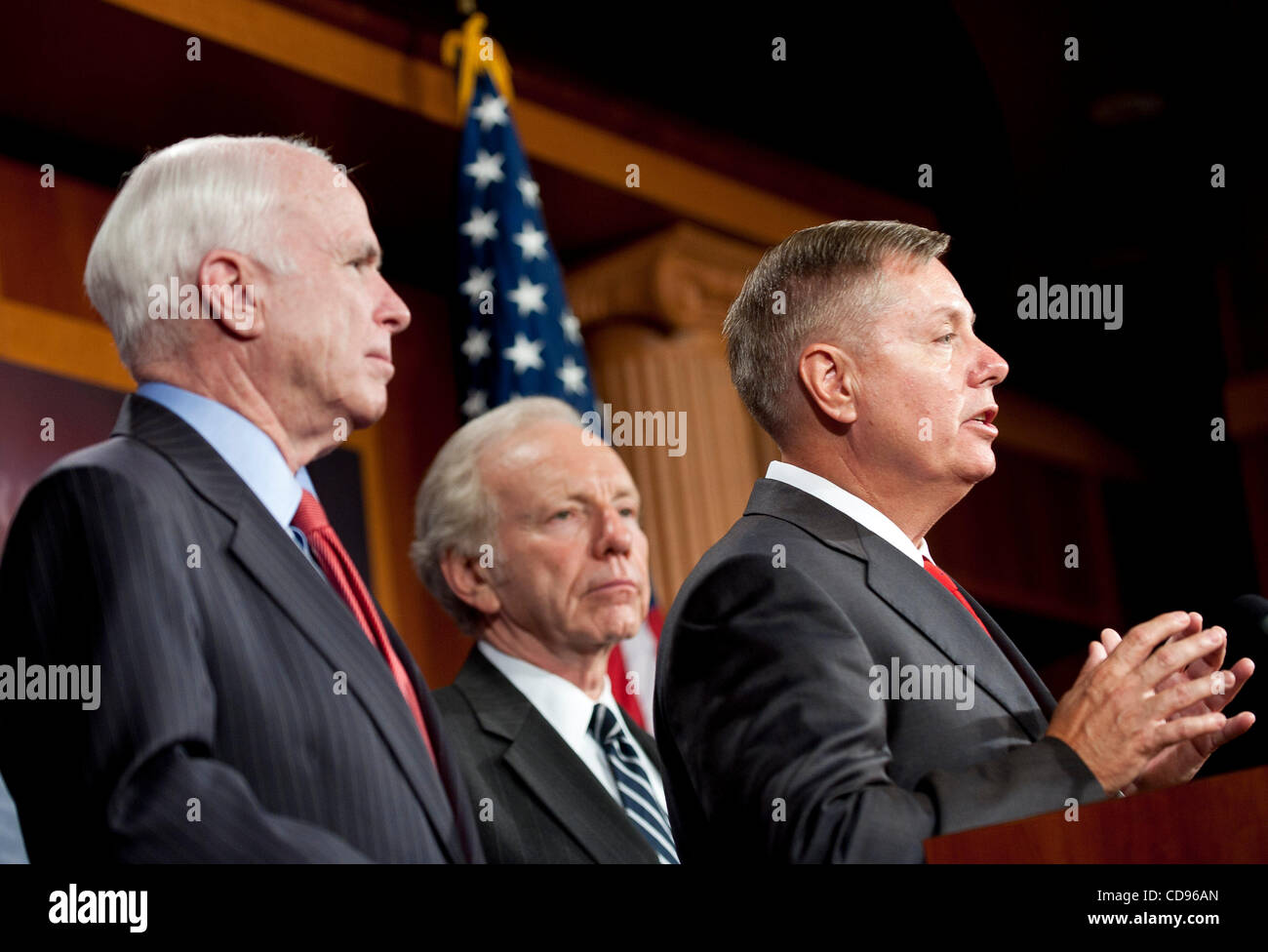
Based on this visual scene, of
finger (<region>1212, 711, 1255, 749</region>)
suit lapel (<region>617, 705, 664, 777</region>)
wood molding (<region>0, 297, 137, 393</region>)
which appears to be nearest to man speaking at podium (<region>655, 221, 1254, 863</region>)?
finger (<region>1212, 711, 1255, 749</region>)

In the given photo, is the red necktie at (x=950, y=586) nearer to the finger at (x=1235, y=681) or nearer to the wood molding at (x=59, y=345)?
the finger at (x=1235, y=681)

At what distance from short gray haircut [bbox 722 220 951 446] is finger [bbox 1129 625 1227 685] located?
1.86ft

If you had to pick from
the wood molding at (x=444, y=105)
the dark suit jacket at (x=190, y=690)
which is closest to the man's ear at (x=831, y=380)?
the dark suit jacket at (x=190, y=690)

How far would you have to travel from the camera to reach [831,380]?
2252 millimetres

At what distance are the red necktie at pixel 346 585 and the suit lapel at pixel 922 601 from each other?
0.51 meters

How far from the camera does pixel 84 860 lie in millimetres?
1734

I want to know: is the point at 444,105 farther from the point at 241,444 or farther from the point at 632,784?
the point at 241,444

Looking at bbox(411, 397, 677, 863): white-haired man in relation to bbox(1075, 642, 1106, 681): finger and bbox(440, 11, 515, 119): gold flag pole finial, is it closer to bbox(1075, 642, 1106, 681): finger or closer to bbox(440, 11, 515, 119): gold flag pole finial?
bbox(1075, 642, 1106, 681): finger

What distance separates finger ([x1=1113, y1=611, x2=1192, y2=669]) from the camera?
1.93m

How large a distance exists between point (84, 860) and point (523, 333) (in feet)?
9.75

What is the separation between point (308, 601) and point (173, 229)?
50 centimetres

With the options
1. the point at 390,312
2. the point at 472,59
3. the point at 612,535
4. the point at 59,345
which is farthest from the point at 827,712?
the point at 472,59
